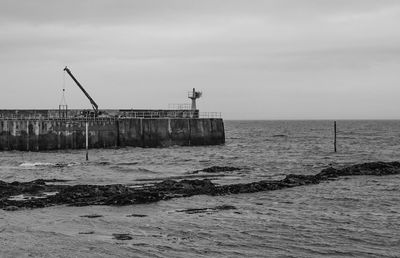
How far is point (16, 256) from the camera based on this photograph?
1409 cm

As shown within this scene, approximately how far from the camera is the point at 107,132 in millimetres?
57094

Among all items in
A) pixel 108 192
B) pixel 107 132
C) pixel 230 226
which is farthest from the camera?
pixel 107 132

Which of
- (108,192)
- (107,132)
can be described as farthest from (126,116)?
(108,192)

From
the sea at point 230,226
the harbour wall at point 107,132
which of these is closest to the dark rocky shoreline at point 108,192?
the sea at point 230,226

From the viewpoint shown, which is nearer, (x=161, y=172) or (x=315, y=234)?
(x=315, y=234)

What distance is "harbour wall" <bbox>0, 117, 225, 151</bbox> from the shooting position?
2055 inches

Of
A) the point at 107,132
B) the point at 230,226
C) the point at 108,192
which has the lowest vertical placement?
the point at 230,226

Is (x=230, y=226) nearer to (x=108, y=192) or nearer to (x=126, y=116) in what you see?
(x=108, y=192)

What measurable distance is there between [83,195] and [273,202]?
25.5 ft

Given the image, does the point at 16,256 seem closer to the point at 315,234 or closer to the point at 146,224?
the point at 146,224

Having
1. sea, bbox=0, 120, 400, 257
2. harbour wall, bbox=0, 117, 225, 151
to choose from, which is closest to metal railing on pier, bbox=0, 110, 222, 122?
harbour wall, bbox=0, 117, 225, 151

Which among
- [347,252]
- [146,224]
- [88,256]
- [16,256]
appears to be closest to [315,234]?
[347,252]

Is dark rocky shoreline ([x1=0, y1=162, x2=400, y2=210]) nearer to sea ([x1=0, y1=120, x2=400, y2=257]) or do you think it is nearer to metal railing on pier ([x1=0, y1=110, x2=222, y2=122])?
sea ([x1=0, y1=120, x2=400, y2=257])

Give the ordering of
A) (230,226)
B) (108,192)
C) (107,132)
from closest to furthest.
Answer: (230,226), (108,192), (107,132)
